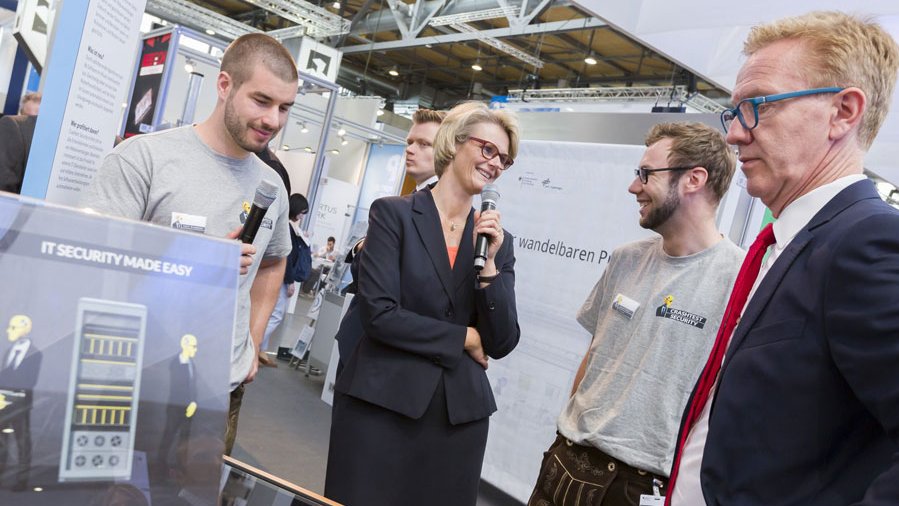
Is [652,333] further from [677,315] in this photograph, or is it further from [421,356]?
[421,356]

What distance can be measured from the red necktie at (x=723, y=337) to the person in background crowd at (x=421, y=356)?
0.77m

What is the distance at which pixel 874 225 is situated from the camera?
919mm

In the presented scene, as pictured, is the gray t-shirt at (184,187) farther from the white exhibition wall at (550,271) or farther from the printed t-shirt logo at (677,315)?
the white exhibition wall at (550,271)

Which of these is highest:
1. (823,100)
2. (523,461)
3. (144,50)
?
(144,50)

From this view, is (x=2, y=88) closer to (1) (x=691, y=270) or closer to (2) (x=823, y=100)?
(1) (x=691, y=270)

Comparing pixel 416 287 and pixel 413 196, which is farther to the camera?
pixel 413 196

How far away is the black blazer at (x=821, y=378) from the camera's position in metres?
0.86

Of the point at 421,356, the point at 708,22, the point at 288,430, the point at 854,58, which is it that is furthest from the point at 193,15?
the point at 854,58

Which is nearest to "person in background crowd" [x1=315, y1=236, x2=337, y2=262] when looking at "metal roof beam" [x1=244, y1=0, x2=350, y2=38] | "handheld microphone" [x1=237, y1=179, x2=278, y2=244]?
"metal roof beam" [x1=244, y1=0, x2=350, y2=38]

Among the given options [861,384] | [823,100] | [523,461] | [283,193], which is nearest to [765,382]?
[861,384]

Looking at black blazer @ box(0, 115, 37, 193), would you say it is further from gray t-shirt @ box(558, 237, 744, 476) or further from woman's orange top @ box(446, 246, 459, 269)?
gray t-shirt @ box(558, 237, 744, 476)

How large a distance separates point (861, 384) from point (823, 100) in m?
0.49

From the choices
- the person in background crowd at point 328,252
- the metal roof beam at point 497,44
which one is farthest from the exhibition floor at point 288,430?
the metal roof beam at point 497,44

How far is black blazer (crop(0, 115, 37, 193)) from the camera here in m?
3.36
